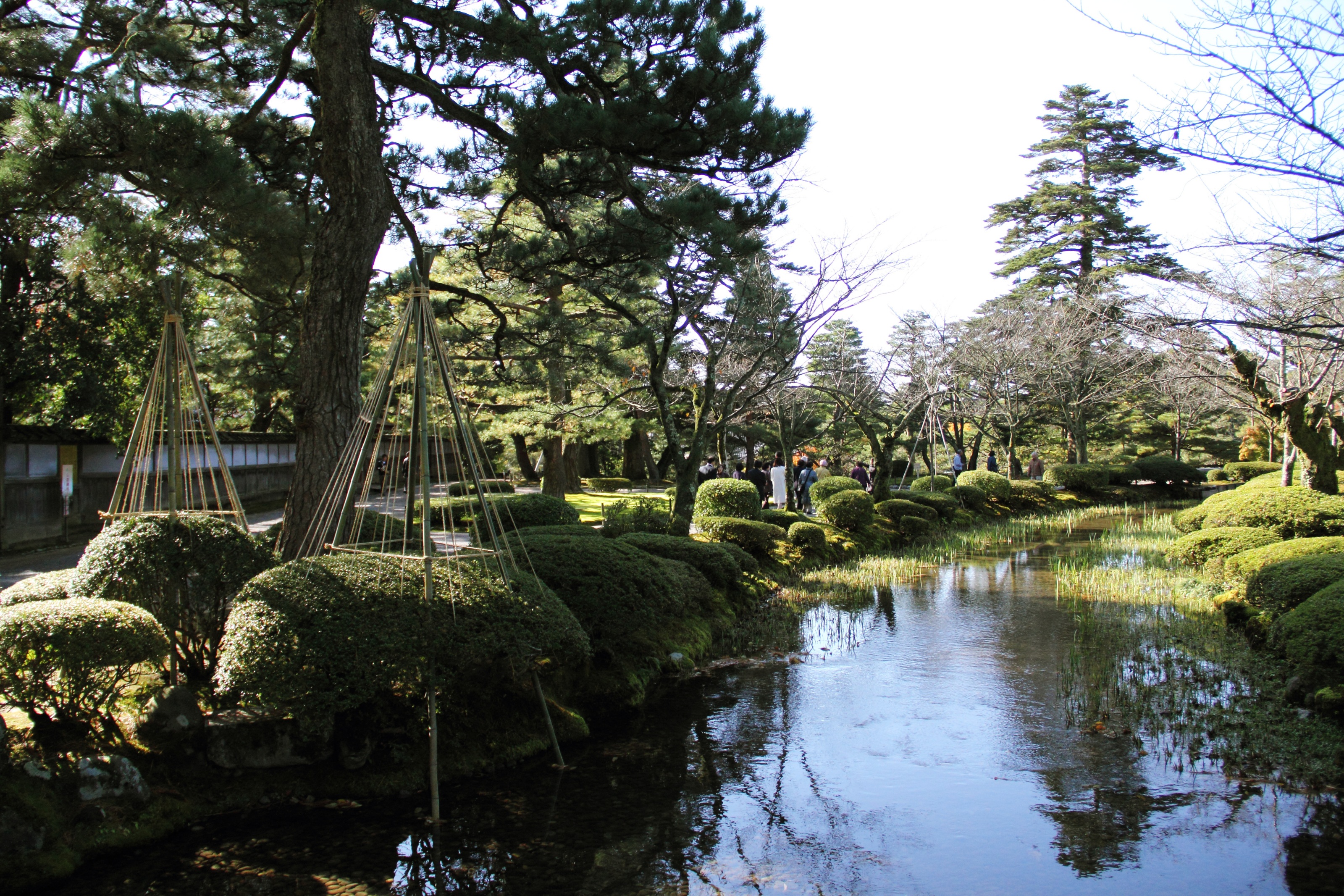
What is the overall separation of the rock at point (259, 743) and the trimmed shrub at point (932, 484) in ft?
60.6

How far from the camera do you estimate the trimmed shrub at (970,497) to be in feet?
70.9

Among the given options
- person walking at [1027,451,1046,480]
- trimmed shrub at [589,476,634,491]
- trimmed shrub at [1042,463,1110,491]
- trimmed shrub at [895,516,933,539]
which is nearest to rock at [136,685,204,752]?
trimmed shrub at [895,516,933,539]

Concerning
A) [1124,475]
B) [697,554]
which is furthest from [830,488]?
[1124,475]

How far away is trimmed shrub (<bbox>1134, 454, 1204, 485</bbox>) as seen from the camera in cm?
2702

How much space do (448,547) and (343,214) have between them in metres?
2.96

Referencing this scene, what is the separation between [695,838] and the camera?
4418 millimetres

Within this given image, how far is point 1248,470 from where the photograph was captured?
28.8 m

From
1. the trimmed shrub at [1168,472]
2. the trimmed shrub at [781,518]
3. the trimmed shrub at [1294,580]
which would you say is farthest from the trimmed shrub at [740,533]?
the trimmed shrub at [1168,472]

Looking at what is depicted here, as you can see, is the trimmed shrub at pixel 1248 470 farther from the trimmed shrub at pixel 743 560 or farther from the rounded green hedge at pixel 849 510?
the trimmed shrub at pixel 743 560

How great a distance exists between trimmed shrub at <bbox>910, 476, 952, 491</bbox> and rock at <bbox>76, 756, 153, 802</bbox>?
19233 millimetres

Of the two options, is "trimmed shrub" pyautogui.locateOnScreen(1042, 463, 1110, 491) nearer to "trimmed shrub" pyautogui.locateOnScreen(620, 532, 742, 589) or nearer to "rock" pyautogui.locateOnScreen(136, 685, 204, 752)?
"trimmed shrub" pyautogui.locateOnScreen(620, 532, 742, 589)

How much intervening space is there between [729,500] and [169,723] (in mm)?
9694

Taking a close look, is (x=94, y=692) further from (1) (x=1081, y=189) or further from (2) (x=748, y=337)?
(1) (x=1081, y=189)

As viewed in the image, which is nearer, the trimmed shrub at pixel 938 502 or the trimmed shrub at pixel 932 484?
the trimmed shrub at pixel 938 502
